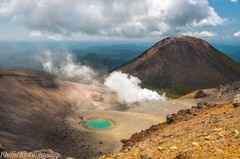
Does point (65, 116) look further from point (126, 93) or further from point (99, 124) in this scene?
point (126, 93)

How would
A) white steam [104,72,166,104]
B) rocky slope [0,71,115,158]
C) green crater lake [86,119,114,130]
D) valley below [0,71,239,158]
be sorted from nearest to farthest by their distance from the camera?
rocky slope [0,71,115,158] < valley below [0,71,239,158] < green crater lake [86,119,114,130] < white steam [104,72,166,104]

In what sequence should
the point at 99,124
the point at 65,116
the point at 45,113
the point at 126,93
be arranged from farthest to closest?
the point at 126,93 < the point at 65,116 < the point at 99,124 < the point at 45,113

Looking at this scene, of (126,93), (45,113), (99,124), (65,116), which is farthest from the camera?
(126,93)

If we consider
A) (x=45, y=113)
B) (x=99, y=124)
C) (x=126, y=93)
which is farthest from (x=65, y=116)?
(x=126, y=93)

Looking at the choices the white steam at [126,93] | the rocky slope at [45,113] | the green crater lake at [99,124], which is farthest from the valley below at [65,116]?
the white steam at [126,93]

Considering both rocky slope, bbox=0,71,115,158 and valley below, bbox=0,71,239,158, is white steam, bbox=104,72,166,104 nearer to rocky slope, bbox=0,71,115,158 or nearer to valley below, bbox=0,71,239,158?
valley below, bbox=0,71,239,158

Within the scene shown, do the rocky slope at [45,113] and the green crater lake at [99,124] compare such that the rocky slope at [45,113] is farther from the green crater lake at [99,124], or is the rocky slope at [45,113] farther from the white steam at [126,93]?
the white steam at [126,93]

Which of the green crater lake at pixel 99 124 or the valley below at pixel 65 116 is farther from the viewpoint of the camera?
the green crater lake at pixel 99 124

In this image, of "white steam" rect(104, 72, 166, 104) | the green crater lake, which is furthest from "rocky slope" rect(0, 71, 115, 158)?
"white steam" rect(104, 72, 166, 104)

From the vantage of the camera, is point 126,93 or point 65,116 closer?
point 65,116
